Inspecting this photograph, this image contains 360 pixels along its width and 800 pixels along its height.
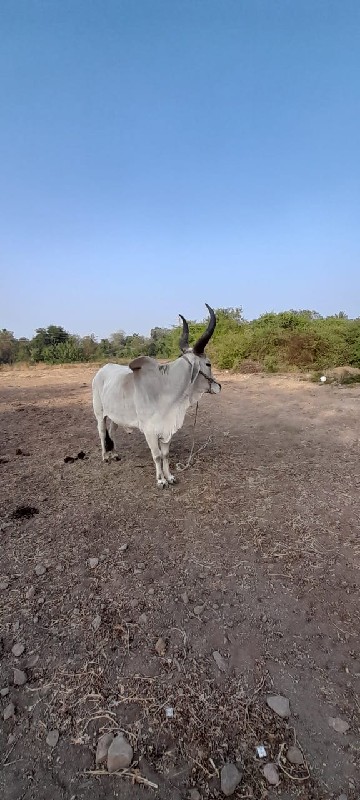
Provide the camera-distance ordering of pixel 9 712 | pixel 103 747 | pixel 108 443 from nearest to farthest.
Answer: pixel 103 747
pixel 9 712
pixel 108 443

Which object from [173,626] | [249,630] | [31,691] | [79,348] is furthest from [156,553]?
[79,348]

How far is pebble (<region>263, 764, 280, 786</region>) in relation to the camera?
1710 millimetres

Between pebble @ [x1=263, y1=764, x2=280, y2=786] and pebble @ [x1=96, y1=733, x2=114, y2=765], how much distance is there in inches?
28.8

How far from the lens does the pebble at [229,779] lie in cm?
168

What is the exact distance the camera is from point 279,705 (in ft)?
6.67

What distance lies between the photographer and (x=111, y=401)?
5289 millimetres

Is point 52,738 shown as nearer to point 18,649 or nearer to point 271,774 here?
point 18,649

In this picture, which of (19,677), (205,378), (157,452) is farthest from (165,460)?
(19,677)

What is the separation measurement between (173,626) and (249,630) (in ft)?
1.66

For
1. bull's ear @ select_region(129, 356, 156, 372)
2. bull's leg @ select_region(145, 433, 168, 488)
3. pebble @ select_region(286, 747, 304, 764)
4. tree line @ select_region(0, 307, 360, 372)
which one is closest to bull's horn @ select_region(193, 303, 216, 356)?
bull's ear @ select_region(129, 356, 156, 372)

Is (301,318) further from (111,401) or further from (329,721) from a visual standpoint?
(329,721)

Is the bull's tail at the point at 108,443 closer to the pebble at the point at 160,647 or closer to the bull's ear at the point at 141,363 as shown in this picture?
the bull's ear at the point at 141,363

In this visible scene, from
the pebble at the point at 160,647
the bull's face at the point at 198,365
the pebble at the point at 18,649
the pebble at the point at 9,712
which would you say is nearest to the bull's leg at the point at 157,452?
the bull's face at the point at 198,365

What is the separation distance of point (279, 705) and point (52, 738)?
1152 mm
